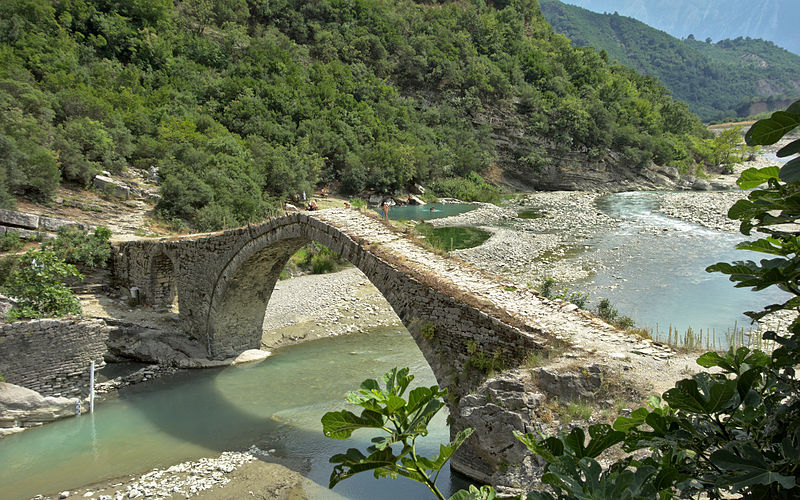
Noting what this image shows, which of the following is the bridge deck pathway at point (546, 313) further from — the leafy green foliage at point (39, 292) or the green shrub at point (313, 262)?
the green shrub at point (313, 262)

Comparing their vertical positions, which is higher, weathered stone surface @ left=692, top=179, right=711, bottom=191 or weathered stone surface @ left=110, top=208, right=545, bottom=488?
weathered stone surface @ left=692, top=179, right=711, bottom=191

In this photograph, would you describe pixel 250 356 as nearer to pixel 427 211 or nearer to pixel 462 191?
pixel 427 211

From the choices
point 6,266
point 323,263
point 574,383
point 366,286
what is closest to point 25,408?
point 6,266

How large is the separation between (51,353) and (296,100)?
1216 inches

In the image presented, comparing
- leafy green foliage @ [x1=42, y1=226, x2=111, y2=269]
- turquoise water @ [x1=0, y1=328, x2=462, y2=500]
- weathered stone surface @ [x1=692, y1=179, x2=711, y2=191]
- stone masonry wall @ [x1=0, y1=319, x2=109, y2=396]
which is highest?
weathered stone surface @ [x1=692, y1=179, x2=711, y2=191]

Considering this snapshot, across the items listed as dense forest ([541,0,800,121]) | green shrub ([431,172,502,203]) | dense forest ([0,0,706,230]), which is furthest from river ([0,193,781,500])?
dense forest ([541,0,800,121])

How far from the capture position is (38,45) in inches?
1056

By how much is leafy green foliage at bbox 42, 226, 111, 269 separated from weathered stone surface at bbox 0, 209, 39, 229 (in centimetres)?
79

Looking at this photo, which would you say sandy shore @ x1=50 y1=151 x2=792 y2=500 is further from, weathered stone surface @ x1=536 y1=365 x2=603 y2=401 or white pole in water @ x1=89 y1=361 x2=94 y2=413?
white pole in water @ x1=89 y1=361 x2=94 y2=413

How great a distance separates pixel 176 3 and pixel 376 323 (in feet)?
141

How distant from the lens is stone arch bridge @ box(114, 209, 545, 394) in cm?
653

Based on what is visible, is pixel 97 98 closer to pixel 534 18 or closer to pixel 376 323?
pixel 376 323

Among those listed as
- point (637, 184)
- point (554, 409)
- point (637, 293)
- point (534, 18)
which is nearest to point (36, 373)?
point (554, 409)

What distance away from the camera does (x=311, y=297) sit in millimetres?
16500
